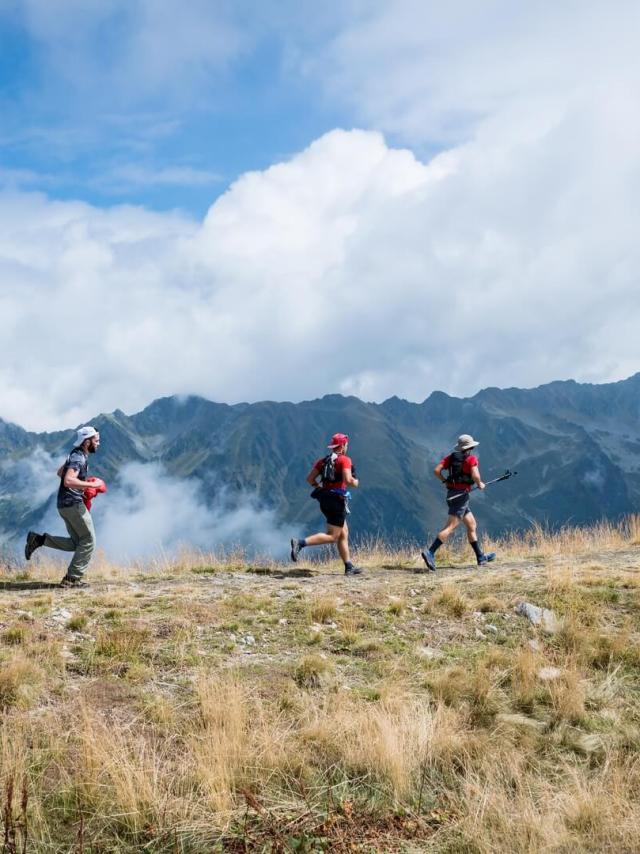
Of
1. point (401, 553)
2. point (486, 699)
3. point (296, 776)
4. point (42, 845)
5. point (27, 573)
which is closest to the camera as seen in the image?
point (42, 845)

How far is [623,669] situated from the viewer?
782 cm

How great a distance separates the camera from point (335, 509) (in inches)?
562

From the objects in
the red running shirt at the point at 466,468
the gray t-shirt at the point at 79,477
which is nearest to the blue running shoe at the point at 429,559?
the red running shirt at the point at 466,468

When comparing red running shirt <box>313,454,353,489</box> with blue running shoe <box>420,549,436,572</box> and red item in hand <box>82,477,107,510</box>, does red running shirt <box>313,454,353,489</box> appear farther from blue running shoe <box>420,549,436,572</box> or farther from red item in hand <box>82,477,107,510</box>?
red item in hand <box>82,477,107,510</box>

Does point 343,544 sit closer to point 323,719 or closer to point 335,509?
point 335,509

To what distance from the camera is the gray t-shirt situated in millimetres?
12128

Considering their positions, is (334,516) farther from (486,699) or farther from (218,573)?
(486,699)

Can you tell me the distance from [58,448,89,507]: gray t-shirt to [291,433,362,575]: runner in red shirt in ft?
15.4

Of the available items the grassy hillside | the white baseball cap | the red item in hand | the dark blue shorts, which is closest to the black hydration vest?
the dark blue shorts

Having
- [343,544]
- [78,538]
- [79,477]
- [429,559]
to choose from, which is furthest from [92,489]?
[429,559]

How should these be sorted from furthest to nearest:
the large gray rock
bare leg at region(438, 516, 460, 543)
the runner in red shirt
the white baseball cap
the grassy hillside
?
bare leg at region(438, 516, 460, 543) < the runner in red shirt < the white baseball cap < the large gray rock < the grassy hillside

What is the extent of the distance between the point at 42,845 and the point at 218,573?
9.59 m

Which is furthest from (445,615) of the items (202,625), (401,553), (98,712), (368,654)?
(401,553)

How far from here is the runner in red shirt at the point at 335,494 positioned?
46.4 feet
